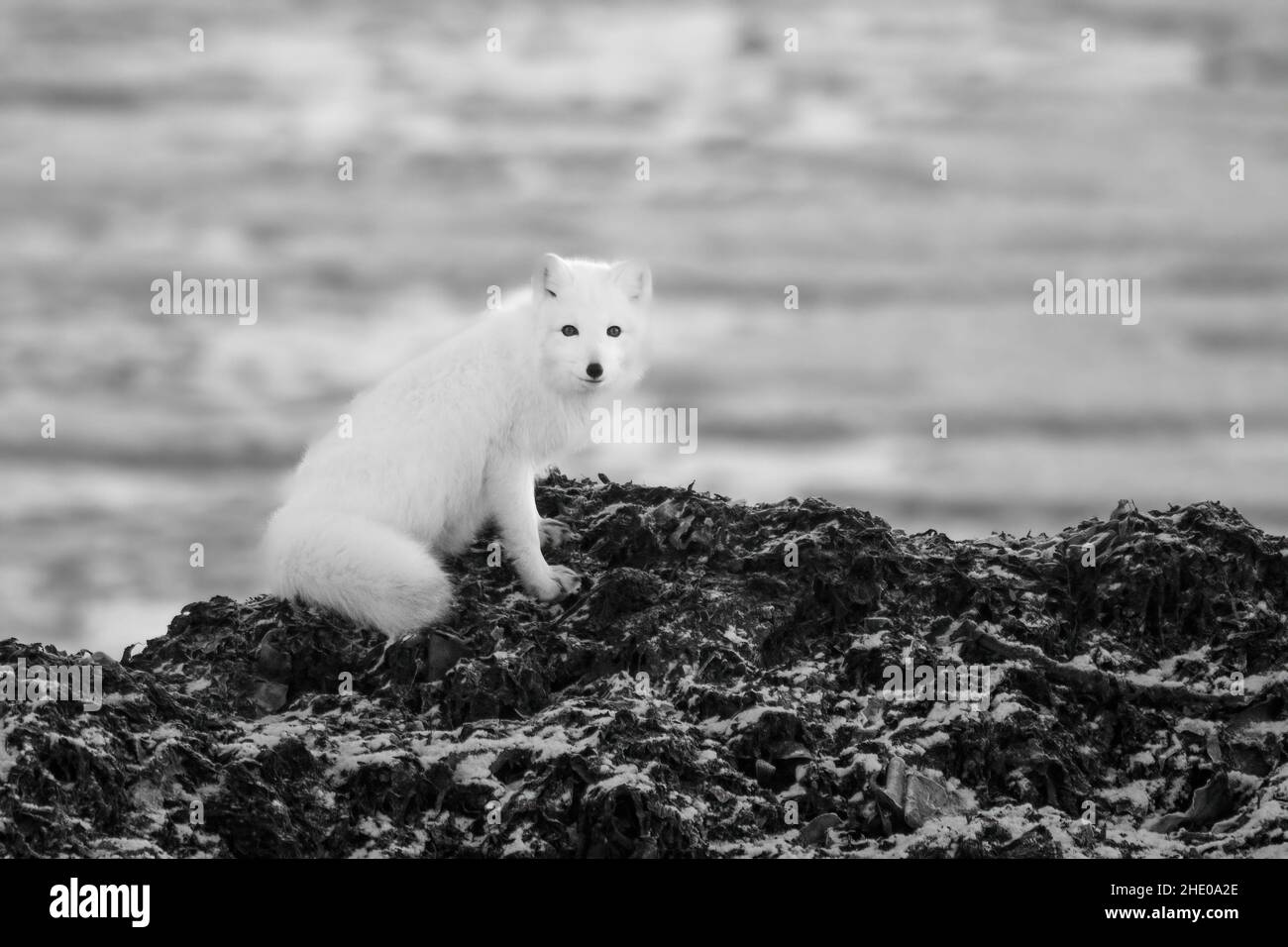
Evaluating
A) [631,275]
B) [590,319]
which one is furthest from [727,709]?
[631,275]

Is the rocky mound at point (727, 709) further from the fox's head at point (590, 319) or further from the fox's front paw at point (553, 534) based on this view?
the fox's head at point (590, 319)

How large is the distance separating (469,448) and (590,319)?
4.24ft

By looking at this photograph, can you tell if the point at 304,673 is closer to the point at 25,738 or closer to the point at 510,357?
the point at 25,738

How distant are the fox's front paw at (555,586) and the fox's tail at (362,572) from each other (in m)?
0.69

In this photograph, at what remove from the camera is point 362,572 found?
9172 millimetres

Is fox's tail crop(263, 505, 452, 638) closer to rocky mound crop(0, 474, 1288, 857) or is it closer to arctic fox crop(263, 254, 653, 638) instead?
arctic fox crop(263, 254, 653, 638)

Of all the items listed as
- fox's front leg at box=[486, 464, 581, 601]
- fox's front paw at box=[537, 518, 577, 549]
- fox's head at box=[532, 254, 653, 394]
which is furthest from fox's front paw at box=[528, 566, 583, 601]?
fox's head at box=[532, 254, 653, 394]

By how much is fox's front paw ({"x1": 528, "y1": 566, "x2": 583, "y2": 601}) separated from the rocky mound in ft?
0.43

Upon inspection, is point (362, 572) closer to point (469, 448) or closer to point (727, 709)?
point (469, 448)

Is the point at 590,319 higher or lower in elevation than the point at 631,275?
lower

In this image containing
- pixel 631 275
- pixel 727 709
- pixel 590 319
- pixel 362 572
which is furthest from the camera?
pixel 631 275

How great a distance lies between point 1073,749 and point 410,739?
4.10 m

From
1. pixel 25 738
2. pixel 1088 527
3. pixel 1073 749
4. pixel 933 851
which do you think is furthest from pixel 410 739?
pixel 1088 527

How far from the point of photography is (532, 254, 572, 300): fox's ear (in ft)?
31.7
